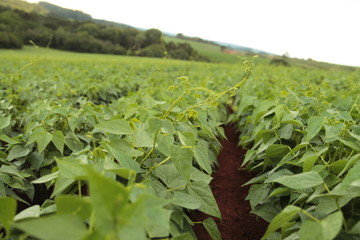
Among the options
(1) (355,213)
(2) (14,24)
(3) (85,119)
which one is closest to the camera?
(1) (355,213)

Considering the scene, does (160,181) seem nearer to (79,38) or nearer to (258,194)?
(258,194)

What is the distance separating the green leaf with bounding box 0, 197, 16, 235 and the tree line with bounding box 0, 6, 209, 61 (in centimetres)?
2061

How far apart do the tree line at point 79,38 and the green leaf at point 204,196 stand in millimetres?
20193

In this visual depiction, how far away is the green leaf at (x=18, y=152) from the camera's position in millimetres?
1691

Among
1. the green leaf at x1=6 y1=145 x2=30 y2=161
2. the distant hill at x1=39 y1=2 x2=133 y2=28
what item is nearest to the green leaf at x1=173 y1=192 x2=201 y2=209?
the green leaf at x1=6 y1=145 x2=30 y2=161

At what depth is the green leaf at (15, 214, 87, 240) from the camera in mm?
587

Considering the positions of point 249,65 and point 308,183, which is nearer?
point 308,183

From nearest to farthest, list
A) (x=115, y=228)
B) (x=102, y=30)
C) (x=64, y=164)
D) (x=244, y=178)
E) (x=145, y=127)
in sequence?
(x=115, y=228) → (x=64, y=164) → (x=145, y=127) → (x=244, y=178) → (x=102, y=30)

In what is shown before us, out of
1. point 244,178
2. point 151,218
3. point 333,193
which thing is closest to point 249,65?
point 333,193

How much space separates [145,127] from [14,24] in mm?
37012

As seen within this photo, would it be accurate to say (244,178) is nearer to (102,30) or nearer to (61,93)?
(61,93)

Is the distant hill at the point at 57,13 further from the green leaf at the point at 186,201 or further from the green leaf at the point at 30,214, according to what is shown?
the green leaf at the point at 30,214

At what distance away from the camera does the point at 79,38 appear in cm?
3200

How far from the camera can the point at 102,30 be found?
36688 mm
